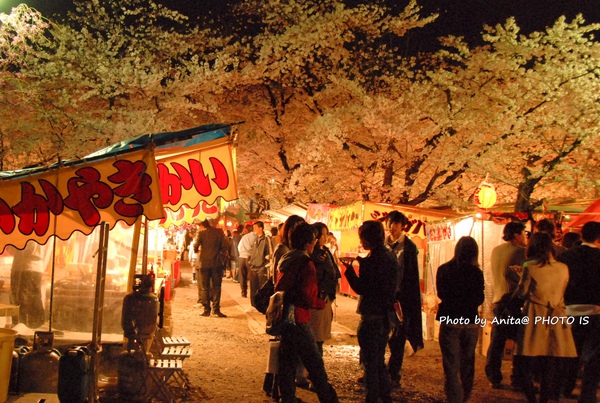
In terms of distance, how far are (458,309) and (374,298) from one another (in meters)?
0.78

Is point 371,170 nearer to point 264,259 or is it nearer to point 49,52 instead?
point 264,259

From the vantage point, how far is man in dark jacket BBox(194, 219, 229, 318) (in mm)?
12742

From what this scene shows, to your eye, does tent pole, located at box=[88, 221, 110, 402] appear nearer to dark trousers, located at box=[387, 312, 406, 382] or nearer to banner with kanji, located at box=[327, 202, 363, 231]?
dark trousers, located at box=[387, 312, 406, 382]

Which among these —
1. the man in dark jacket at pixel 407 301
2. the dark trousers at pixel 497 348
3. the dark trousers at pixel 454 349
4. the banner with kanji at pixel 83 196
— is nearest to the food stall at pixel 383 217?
the dark trousers at pixel 497 348

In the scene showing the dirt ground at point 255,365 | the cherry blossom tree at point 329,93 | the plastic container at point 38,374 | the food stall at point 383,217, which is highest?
the cherry blossom tree at point 329,93

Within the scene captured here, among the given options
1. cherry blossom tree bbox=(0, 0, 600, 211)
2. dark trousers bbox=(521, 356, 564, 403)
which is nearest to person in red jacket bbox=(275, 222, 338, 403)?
dark trousers bbox=(521, 356, 564, 403)

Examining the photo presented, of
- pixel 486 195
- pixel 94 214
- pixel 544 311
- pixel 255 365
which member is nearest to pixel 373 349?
pixel 544 311

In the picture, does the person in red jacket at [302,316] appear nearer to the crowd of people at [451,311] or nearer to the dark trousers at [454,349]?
the crowd of people at [451,311]

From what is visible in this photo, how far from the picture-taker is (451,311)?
5527 millimetres

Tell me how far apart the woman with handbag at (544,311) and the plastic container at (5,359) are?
5017 millimetres

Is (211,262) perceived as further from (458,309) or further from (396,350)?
(458,309)

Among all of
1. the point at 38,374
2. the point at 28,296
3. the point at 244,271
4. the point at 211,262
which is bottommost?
the point at 38,374

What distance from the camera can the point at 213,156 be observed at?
7438 mm

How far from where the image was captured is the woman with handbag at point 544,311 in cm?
584
